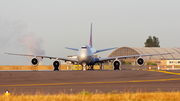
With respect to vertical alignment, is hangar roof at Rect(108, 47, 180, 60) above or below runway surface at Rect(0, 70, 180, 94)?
above

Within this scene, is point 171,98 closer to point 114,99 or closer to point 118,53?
point 114,99

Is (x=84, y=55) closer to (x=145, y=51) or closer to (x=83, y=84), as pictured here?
(x=83, y=84)

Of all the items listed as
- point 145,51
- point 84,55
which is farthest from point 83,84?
point 145,51

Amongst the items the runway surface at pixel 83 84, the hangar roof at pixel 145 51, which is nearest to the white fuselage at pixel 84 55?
the runway surface at pixel 83 84

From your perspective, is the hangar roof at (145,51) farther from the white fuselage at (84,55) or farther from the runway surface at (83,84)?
the runway surface at (83,84)

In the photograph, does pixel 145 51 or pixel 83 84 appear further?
pixel 145 51

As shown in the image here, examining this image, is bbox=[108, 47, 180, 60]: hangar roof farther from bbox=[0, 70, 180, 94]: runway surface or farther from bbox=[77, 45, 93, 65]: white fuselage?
bbox=[0, 70, 180, 94]: runway surface

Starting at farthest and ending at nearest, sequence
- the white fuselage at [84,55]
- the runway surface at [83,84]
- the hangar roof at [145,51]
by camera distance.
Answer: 1. the hangar roof at [145,51]
2. the white fuselage at [84,55]
3. the runway surface at [83,84]

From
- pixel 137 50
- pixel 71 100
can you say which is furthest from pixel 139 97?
pixel 137 50

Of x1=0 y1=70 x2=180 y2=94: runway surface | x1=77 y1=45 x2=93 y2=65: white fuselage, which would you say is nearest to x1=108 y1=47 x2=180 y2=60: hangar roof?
x1=77 y1=45 x2=93 y2=65: white fuselage

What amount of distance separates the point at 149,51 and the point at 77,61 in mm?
78904

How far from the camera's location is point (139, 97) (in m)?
15.2

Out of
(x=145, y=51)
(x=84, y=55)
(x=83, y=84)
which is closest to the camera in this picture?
(x=83, y=84)

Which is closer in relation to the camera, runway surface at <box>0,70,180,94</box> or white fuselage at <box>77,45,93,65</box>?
runway surface at <box>0,70,180,94</box>
